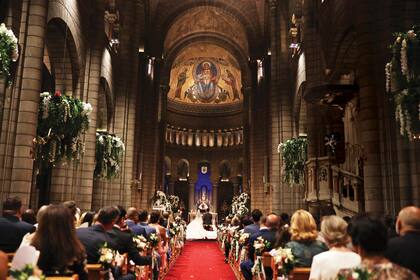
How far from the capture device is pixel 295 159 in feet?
52.8

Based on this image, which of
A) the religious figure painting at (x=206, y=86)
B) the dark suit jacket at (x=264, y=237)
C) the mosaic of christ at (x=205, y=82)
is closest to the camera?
the dark suit jacket at (x=264, y=237)

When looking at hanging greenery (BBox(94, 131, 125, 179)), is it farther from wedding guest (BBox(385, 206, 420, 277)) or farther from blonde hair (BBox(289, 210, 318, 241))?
wedding guest (BBox(385, 206, 420, 277))

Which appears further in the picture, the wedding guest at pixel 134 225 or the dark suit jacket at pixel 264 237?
the wedding guest at pixel 134 225

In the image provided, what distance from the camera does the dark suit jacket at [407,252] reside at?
12.5 feet

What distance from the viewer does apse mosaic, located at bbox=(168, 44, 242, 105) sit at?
146 feet

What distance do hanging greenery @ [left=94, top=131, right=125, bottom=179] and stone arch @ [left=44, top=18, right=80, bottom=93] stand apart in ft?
6.97

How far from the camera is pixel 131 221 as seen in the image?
8.35 metres

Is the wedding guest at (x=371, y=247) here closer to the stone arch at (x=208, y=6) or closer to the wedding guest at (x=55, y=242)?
the wedding guest at (x=55, y=242)

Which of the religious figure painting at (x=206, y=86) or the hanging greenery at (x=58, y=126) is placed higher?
the religious figure painting at (x=206, y=86)

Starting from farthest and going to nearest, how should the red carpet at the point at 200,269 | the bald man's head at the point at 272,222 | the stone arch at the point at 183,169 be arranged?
the stone arch at the point at 183,169 → the red carpet at the point at 200,269 → the bald man's head at the point at 272,222

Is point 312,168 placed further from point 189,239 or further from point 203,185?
point 203,185

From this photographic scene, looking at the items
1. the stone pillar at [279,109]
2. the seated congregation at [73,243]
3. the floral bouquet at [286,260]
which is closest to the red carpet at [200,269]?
the seated congregation at [73,243]

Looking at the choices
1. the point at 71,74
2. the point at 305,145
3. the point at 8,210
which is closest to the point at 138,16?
the point at 71,74

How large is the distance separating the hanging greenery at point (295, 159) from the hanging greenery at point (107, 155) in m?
6.65
